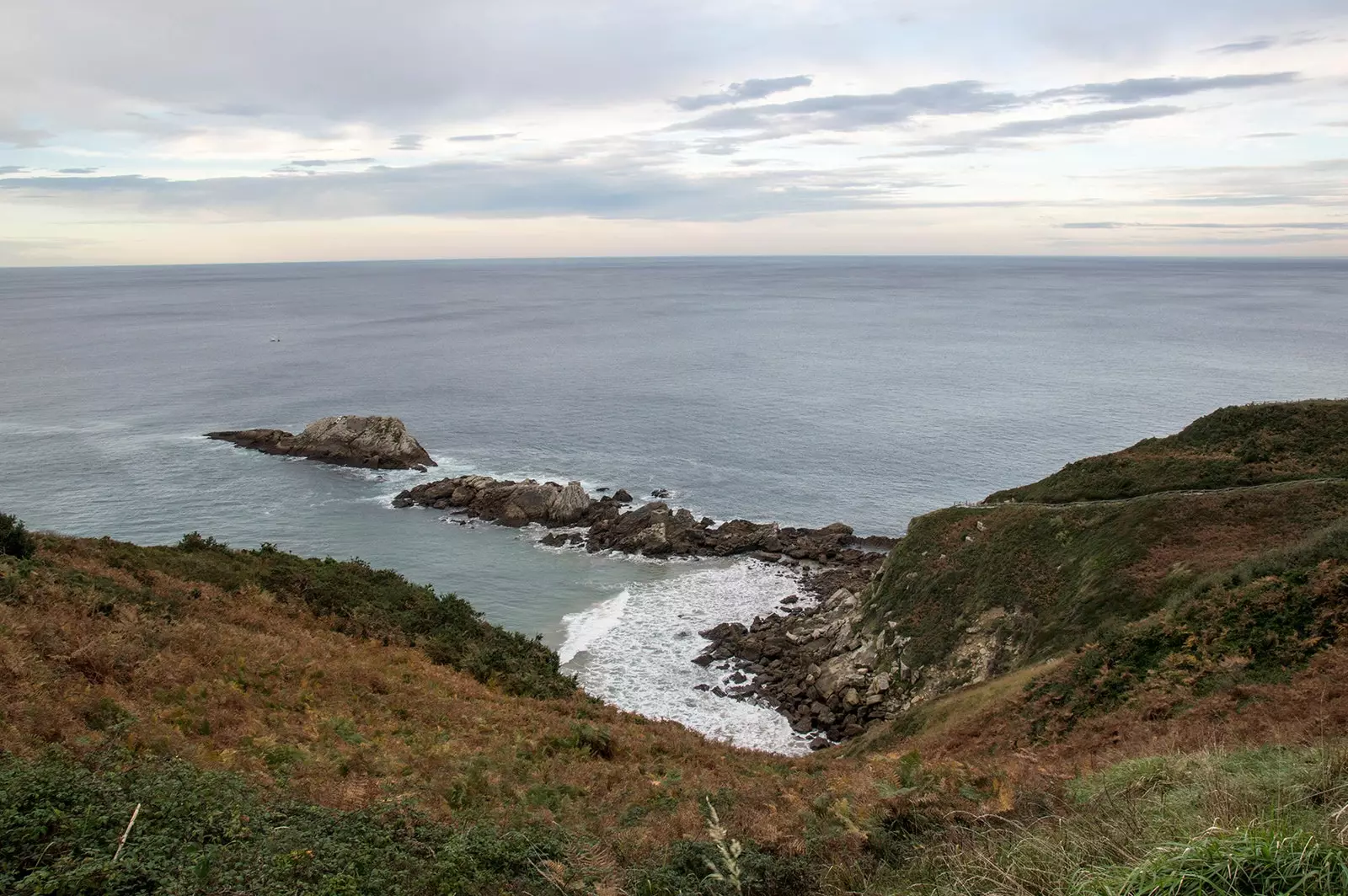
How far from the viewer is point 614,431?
9062 centimetres

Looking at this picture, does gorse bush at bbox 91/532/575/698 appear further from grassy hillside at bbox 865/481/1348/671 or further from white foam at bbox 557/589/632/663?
grassy hillside at bbox 865/481/1348/671

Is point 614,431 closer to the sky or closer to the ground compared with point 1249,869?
closer to the ground

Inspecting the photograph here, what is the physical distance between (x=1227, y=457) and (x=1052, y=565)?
43.8 feet

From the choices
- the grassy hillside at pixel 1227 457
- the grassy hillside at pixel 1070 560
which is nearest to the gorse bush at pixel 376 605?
the grassy hillside at pixel 1070 560

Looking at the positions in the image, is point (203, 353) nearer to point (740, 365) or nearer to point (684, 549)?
point (740, 365)

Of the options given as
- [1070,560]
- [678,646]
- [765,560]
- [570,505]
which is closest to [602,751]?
[1070,560]

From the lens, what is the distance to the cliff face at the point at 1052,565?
1184 inches

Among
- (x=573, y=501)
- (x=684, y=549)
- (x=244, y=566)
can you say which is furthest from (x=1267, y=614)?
(x=573, y=501)

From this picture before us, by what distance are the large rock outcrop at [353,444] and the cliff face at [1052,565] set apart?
45635mm

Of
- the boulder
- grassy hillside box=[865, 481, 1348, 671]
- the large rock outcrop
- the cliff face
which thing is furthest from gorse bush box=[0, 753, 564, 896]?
the large rock outcrop

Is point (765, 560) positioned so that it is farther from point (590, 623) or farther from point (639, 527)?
point (590, 623)

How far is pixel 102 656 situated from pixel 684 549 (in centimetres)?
4546

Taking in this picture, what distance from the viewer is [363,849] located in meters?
10.5

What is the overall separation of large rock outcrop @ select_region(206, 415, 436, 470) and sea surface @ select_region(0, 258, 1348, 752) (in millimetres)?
2295
